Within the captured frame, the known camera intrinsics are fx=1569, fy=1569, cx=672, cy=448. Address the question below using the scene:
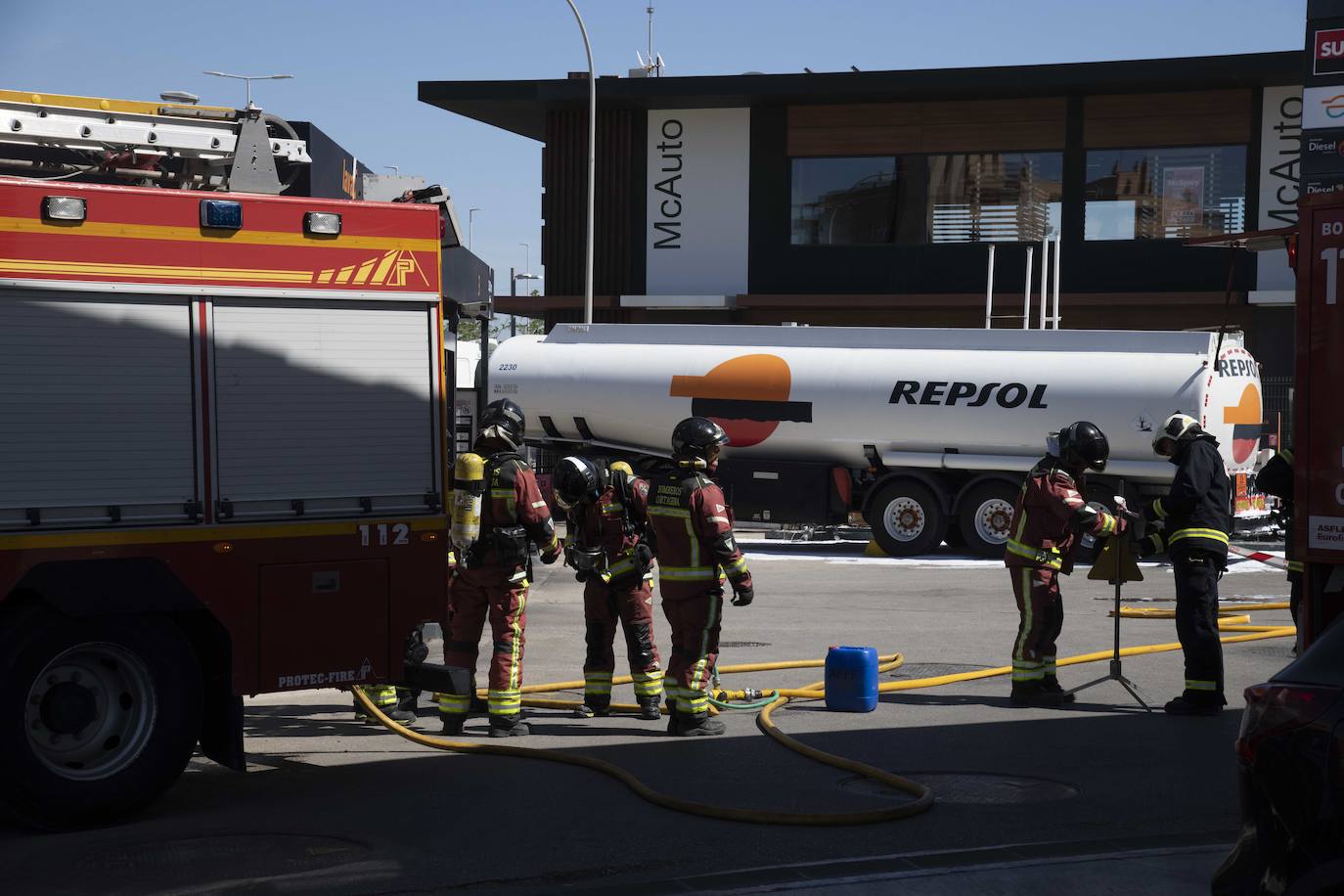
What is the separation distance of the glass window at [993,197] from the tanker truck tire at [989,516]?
419 inches

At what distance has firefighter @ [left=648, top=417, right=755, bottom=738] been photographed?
9328 millimetres

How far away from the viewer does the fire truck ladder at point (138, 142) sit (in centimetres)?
830

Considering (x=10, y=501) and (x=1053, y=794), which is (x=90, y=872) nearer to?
(x=10, y=501)

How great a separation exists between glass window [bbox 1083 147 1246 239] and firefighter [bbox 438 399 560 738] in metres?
24.0

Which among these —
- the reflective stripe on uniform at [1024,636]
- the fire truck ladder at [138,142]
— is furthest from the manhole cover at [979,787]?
the fire truck ladder at [138,142]

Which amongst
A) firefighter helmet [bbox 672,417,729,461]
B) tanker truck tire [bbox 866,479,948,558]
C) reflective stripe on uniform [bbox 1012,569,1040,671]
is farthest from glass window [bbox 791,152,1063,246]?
firefighter helmet [bbox 672,417,729,461]

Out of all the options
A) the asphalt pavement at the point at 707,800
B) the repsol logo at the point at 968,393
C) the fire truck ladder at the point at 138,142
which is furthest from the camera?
the repsol logo at the point at 968,393

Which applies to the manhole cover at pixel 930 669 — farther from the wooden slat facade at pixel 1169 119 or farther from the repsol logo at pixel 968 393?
the wooden slat facade at pixel 1169 119

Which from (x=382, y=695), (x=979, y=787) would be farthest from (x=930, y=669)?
(x=382, y=695)

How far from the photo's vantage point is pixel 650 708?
10000 mm

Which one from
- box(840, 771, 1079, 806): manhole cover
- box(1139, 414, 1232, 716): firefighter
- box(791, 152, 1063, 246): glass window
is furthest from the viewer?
box(791, 152, 1063, 246): glass window

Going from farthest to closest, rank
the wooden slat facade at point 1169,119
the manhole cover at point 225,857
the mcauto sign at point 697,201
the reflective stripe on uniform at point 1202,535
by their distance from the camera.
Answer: the mcauto sign at point 697,201 < the wooden slat facade at point 1169,119 < the reflective stripe on uniform at point 1202,535 < the manhole cover at point 225,857

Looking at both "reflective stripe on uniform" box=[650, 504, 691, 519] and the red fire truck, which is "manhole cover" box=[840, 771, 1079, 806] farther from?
the red fire truck

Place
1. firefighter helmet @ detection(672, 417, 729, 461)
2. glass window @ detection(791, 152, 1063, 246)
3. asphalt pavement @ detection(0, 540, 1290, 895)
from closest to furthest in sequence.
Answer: asphalt pavement @ detection(0, 540, 1290, 895)
firefighter helmet @ detection(672, 417, 729, 461)
glass window @ detection(791, 152, 1063, 246)
